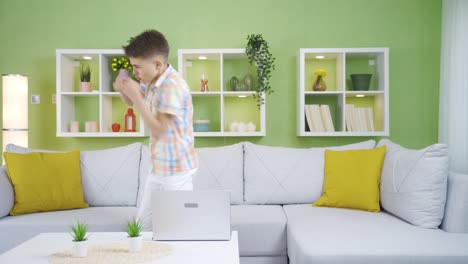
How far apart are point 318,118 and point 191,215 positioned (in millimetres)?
2348

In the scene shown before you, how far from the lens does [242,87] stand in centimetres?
409

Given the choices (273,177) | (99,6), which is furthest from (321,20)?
(99,6)

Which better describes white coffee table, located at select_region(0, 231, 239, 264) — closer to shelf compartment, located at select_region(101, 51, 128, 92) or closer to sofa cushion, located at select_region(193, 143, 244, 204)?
sofa cushion, located at select_region(193, 143, 244, 204)

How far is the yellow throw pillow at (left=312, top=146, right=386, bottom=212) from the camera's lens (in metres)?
3.12

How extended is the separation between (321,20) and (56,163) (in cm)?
251

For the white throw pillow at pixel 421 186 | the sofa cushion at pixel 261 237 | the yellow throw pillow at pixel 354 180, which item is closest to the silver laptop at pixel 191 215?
the sofa cushion at pixel 261 237

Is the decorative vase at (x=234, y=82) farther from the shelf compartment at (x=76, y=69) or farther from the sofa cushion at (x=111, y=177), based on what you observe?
the shelf compartment at (x=76, y=69)

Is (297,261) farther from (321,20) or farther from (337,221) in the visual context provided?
(321,20)

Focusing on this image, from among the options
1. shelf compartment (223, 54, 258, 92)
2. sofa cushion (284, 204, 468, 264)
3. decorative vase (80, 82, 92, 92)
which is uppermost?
shelf compartment (223, 54, 258, 92)

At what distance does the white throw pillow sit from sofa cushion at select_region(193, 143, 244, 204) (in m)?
1.10

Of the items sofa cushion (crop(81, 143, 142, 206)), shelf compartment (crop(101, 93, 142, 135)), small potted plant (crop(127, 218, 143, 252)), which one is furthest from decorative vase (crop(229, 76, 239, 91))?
small potted plant (crop(127, 218, 143, 252))

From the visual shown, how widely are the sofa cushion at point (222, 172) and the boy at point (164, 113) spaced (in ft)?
4.67

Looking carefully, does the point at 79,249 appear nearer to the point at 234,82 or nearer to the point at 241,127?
the point at 241,127

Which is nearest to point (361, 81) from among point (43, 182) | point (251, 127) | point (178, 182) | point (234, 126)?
point (251, 127)
